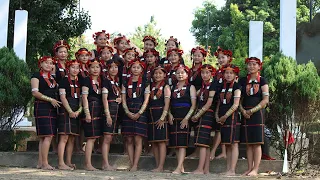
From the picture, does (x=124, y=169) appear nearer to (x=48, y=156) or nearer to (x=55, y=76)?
(x=48, y=156)

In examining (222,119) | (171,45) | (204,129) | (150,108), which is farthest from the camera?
(171,45)

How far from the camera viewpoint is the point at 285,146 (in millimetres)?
7418

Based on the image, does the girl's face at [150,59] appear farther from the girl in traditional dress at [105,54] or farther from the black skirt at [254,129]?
the black skirt at [254,129]

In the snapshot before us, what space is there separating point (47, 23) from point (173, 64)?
8376 millimetres

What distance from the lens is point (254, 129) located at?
6.89 meters

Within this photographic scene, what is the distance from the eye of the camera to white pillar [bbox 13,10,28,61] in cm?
1009

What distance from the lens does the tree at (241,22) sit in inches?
1148

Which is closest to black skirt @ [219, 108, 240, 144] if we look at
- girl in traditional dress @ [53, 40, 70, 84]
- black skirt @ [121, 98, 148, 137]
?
black skirt @ [121, 98, 148, 137]

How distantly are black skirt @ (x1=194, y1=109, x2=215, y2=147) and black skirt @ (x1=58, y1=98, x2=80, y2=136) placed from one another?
5.38 feet

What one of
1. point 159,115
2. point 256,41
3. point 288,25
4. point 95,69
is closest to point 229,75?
point 159,115

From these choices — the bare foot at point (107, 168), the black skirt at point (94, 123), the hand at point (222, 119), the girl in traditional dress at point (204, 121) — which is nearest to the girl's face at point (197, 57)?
the girl in traditional dress at point (204, 121)

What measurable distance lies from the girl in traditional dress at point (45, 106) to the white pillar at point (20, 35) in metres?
3.17

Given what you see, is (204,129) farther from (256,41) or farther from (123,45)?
(256,41)

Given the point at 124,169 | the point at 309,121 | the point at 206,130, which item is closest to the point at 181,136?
the point at 206,130
